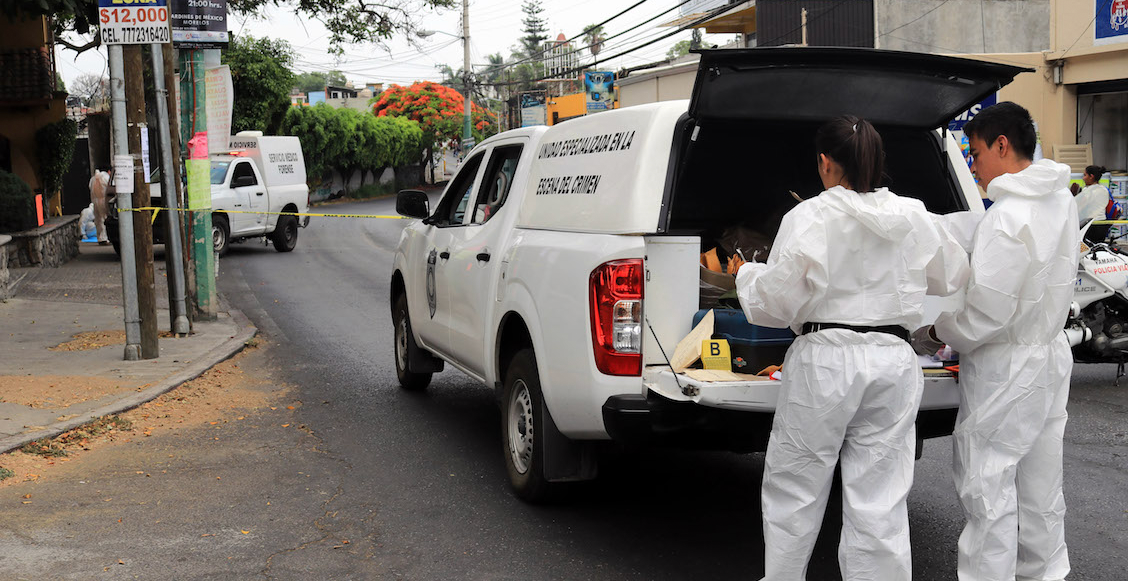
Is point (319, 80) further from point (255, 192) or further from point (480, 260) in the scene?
point (480, 260)

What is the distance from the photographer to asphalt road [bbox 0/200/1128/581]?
4.96 metres

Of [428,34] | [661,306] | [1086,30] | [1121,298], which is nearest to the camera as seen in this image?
[661,306]

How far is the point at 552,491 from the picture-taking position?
5652mm

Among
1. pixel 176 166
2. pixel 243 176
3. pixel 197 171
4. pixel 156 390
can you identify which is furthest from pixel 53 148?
pixel 156 390

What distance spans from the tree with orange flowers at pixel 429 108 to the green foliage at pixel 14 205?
4331 cm

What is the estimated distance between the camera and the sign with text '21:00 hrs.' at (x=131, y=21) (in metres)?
9.82

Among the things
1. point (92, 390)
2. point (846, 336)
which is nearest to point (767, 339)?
→ point (846, 336)

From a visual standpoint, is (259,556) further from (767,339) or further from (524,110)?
(524,110)

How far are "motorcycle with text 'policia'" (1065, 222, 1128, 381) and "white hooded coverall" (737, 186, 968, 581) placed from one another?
5159 millimetres

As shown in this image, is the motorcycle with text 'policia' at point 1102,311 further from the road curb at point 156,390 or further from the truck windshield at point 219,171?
the truck windshield at point 219,171

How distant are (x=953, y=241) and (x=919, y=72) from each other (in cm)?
124

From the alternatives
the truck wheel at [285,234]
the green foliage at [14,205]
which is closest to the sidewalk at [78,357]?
the green foliage at [14,205]

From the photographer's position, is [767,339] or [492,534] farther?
[492,534]

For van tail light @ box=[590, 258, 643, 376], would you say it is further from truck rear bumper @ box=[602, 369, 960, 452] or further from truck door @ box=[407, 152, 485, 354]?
truck door @ box=[407, 152, 485, 354]
